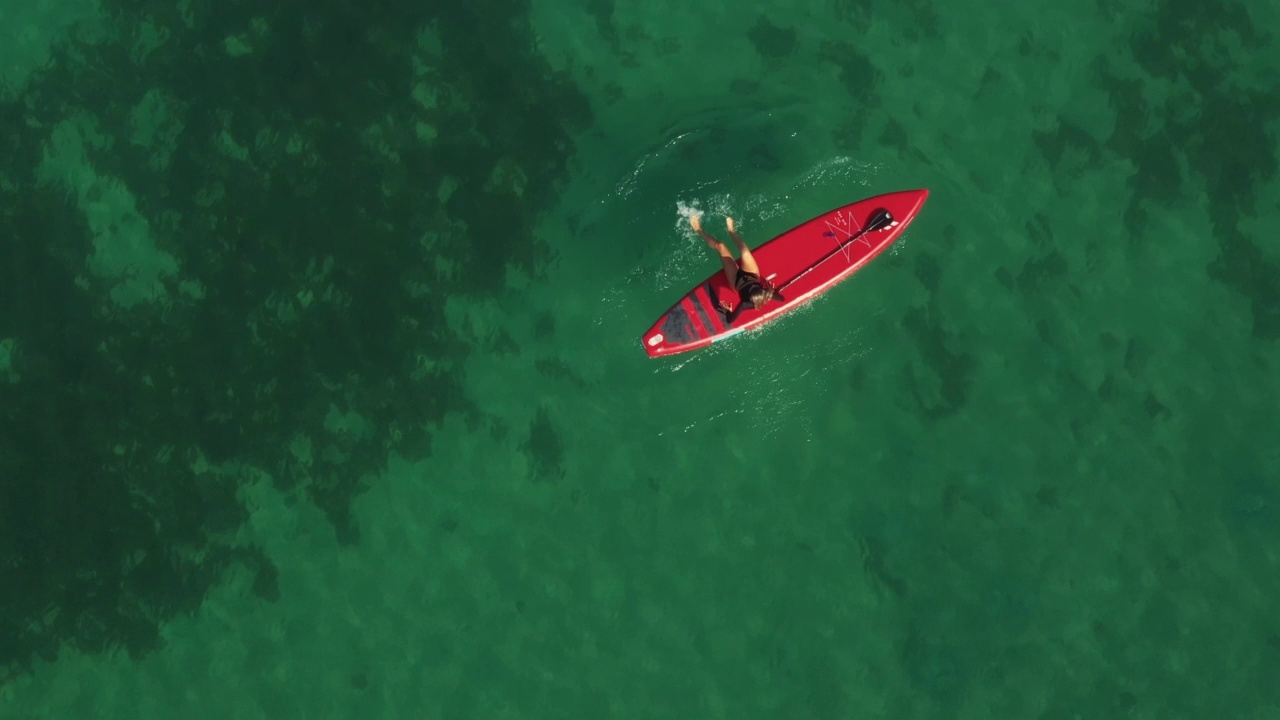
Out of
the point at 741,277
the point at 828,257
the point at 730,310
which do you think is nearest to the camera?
the point at 741,277

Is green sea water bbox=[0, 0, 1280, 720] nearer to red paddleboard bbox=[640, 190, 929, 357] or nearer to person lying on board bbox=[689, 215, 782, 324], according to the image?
red paddleboard bbox=[640, 190, 929, 357]

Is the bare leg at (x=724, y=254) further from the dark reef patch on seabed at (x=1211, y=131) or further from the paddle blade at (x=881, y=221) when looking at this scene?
the dark reef patch on seabed at (x=1211, y=131)

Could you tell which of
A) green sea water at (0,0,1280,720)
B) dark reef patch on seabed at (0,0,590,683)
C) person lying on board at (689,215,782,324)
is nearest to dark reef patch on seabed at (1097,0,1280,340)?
green sea water at (0,0,1280,720)

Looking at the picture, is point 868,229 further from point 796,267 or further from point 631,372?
point 631,372

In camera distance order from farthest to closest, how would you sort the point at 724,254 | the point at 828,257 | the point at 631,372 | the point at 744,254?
1. the point at 631,372
2. the point at 828,257
3. the point at 724,254
4. the point at 744,254

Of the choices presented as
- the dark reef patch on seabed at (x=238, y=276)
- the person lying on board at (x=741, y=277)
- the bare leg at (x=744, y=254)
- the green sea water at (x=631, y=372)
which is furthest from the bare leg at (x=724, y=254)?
the dark reef patch on seabed at (x=238, y=276)

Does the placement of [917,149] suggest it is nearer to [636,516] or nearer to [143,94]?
[636,516]

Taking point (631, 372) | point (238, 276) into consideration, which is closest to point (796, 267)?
point (631, 372)
